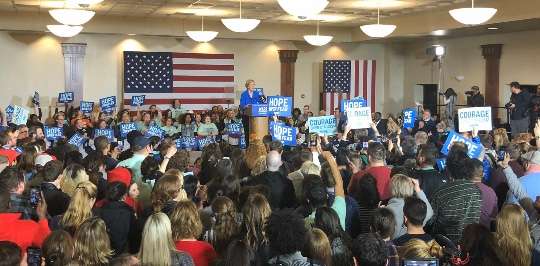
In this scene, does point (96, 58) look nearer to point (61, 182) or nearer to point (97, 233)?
point (61, 182)

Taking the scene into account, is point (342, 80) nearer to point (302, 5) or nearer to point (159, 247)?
point (302, 5)

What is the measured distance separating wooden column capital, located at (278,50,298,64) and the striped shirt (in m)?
14.2

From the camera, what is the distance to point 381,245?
339 cm

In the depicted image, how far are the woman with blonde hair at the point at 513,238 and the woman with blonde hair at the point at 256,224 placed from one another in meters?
1.35

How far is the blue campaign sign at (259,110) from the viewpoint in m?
9.74

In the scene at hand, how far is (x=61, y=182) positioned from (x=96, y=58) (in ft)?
40.0

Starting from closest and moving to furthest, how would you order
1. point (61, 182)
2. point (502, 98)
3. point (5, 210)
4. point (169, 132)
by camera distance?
1. point (5, 210)
2. point (61, 182)
3. point (169, 132)
4. point (502, 98)

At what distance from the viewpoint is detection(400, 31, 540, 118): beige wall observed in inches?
605

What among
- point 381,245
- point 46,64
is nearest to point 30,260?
point 381,245

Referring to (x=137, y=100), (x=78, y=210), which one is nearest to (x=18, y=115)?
(x=137, y=100)

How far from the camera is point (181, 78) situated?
57.3 feet

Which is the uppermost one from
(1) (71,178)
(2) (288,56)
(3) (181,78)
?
(2) (288,56)

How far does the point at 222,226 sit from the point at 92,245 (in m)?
0.82

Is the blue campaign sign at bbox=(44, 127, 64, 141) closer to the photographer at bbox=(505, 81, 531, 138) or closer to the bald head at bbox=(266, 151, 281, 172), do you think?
the bald head at bbox=(266, 151, 281, 172)
